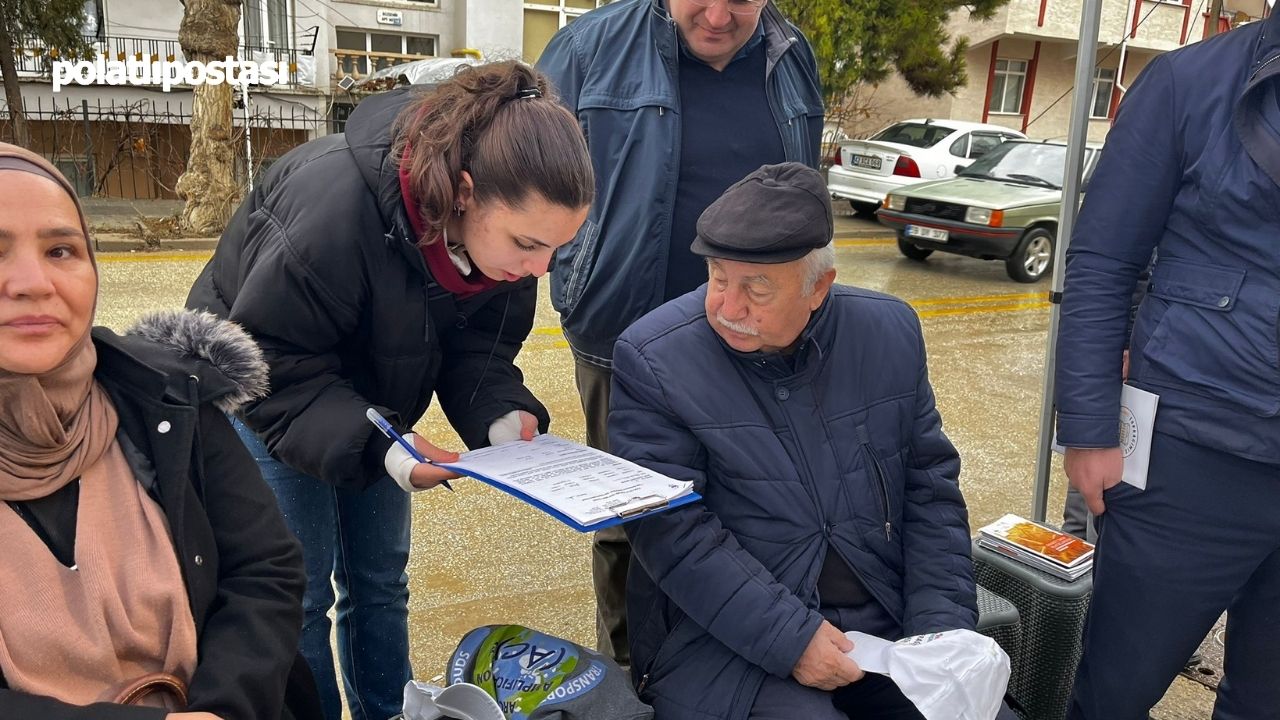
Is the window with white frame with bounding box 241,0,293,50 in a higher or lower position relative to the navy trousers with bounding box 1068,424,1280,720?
higher

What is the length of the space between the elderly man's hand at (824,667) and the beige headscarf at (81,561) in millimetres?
1156

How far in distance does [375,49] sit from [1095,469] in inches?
773

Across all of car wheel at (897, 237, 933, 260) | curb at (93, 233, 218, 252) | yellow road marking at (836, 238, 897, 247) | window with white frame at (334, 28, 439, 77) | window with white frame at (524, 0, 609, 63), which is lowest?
curb at (93, 233, 218, 252)

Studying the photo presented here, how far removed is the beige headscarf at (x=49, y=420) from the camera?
4.91 feet

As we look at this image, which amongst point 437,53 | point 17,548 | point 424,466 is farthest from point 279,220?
point 437,53

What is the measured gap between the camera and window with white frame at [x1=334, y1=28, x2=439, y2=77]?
1867cm

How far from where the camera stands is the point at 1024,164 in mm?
11203

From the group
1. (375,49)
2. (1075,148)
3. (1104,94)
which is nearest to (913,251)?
(1075,148)

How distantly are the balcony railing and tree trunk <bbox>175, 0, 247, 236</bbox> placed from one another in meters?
4.26

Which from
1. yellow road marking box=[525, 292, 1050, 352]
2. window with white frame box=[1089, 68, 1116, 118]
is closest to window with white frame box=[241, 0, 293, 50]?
yellow road marking box=[525, 292, 1050, 352]

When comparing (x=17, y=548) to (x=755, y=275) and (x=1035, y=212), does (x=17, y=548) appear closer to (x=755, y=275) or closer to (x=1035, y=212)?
(x=755, y=275)

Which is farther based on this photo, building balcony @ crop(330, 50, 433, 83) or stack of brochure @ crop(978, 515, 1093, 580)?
building balcony @ crop(330, 50, 433, 83)

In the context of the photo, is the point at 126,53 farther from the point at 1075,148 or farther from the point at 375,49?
the point at 1075,148

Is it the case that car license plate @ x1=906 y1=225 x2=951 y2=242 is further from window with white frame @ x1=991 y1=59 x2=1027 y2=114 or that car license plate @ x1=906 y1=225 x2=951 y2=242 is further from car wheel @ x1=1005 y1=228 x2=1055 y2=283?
window with white frame @ x1=991 y1=59 x2=1027 y2=114
